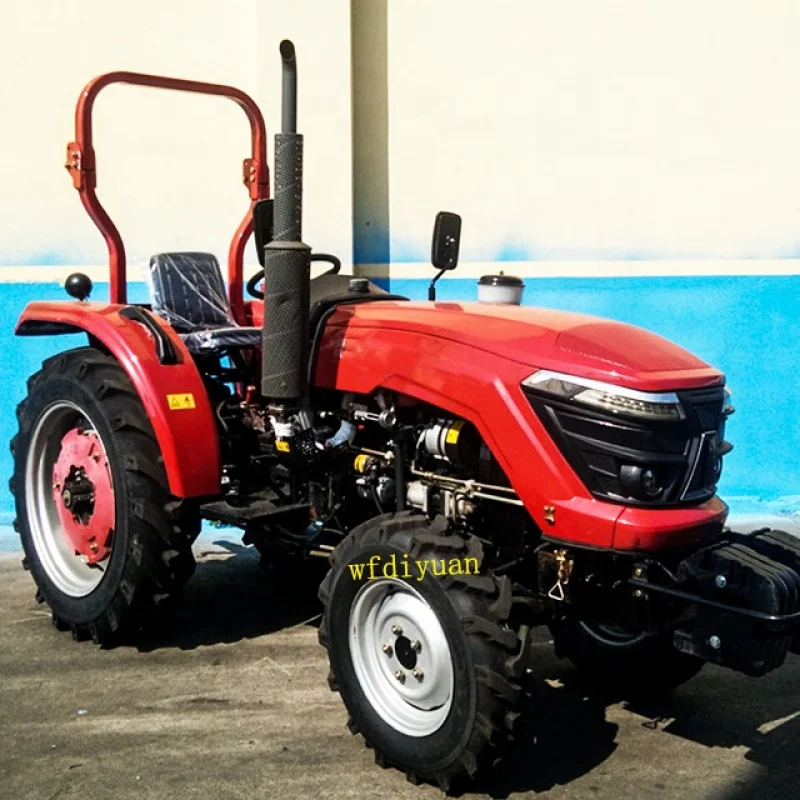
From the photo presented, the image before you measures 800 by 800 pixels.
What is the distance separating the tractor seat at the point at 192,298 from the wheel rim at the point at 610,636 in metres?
1.73

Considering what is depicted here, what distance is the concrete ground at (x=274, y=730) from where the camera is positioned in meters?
2.93

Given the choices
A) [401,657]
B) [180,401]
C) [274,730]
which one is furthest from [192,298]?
[401,657]

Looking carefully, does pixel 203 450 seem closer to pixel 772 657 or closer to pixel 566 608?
pixel 566 608

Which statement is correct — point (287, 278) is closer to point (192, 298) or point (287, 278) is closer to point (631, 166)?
point (192, 298)

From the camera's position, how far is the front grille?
2.74 meters

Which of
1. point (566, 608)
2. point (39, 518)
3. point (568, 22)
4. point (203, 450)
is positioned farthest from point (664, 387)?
point (568, 22)

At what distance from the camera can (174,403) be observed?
369cm

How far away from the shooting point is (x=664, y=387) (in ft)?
9.20

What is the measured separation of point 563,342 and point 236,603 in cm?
234

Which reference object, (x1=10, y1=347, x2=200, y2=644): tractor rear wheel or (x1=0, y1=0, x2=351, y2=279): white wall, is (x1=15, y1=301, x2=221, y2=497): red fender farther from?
(x1=0, y1=0, x2=351, y2=279): white wall

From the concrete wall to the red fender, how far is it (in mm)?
2698

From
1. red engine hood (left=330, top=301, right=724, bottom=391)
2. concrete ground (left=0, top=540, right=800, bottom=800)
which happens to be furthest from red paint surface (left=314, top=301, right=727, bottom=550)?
concrete ground (left=0, top=540, right=800, bottom=800)

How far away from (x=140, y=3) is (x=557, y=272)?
309cm

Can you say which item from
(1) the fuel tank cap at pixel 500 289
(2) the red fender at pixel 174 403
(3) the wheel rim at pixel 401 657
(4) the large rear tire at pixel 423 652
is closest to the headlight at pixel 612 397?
(4) the large rear tire at pixel 423 652
